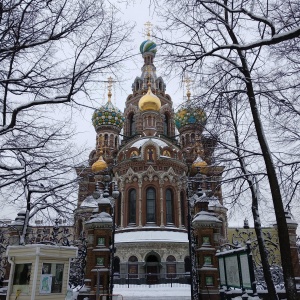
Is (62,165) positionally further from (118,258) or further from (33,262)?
(118,258)

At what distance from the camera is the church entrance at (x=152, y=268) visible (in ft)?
73.2

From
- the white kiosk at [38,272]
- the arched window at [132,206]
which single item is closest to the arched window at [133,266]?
the arched window at [132,206]

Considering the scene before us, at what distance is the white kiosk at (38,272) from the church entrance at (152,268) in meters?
14.0

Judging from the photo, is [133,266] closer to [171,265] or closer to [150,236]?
[150,236]

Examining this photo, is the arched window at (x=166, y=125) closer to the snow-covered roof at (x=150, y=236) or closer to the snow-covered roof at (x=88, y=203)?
the snow-covered roof at (x=88, y=203)

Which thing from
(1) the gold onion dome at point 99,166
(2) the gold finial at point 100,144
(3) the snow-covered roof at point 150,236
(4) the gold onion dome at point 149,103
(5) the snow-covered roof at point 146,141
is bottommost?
(3) the snow-covered roof at point 150,236

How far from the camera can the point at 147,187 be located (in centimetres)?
2678

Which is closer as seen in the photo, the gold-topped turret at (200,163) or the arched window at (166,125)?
the gold-topped turret at (200,163)

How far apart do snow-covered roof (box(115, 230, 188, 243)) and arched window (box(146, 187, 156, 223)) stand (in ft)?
4.41

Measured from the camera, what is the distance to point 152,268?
23.6 metres

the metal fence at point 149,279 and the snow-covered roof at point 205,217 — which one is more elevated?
the snow-covered roof at point 205,217

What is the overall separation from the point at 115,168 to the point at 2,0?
73.0ft

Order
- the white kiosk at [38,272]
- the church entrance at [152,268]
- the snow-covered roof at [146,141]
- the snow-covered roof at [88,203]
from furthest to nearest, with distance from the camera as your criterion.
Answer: the snow-covered roof at [88,203], the snow-covered roof at [146,141], the church entrance at [152,268], the white kiosk at [38,272]

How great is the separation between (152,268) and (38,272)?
634 inches
